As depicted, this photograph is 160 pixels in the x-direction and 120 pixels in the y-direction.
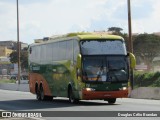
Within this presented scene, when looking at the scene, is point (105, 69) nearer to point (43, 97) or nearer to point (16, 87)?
point (43, 97)

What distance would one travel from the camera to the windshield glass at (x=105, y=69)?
25094mm

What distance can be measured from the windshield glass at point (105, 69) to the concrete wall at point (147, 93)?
8984mm

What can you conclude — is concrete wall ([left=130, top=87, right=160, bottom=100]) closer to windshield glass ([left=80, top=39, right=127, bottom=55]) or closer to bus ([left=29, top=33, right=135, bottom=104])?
bus ([left=29, top=33, right=135, bottom=104])

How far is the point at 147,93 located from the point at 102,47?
1055cm

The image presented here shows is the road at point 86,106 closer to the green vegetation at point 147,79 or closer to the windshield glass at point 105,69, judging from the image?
the windshield glass at point 105,69

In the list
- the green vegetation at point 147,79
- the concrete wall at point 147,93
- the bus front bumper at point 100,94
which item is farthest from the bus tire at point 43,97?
the green vegetation at point 147,79

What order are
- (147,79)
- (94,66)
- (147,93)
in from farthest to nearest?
(147,79) < (147,93) < (94,66)

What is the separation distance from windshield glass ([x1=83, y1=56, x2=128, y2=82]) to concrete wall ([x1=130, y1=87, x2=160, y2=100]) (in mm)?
8984

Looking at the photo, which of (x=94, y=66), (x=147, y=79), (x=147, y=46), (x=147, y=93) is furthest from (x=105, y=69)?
(x=147, y=46)

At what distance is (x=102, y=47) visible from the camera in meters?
25.6

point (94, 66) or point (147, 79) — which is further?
point (147, 79)

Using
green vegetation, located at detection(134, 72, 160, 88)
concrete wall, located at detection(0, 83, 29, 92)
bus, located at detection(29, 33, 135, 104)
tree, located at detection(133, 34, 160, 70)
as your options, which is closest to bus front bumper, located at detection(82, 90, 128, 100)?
bus, located at detection(29, 33, 135, 104)

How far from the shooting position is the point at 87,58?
2520 centimetres

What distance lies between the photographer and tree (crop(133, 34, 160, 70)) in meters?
105
